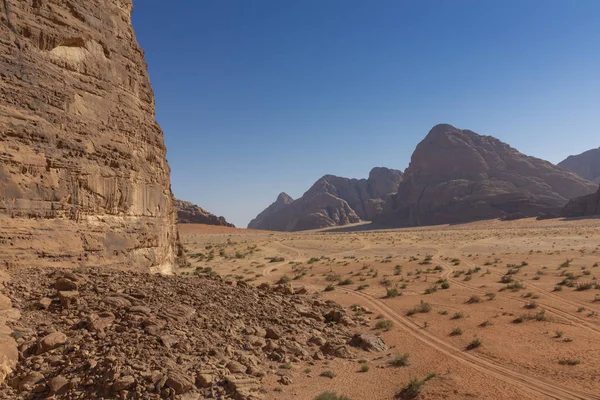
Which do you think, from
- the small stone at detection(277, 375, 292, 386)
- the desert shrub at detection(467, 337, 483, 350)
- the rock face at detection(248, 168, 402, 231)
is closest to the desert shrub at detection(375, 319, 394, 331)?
the desert shrub at detection(467, 337, 483, 350)

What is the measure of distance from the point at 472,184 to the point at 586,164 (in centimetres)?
8461

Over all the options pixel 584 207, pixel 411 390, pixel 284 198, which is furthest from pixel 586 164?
pixel 411 390

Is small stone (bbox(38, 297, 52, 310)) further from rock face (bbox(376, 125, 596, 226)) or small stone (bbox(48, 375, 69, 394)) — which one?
rock face (bbox(376, 125, 596, 226))

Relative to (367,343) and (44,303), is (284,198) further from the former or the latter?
(44,303)

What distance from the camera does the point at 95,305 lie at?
7.45 meters

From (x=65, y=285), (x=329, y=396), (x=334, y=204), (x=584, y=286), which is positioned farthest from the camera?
(x=334, y=204)

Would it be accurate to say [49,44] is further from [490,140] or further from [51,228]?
[490,140]

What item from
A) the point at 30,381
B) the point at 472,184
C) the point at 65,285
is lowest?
the point at 30,381

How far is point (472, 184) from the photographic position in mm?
96000

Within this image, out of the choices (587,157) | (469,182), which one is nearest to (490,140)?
(469,182)

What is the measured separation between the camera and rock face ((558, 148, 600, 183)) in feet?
462

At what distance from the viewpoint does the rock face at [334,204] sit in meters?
119

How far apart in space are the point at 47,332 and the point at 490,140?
125 m

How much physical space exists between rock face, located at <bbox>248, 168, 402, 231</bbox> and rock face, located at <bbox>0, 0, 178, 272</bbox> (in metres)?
102
